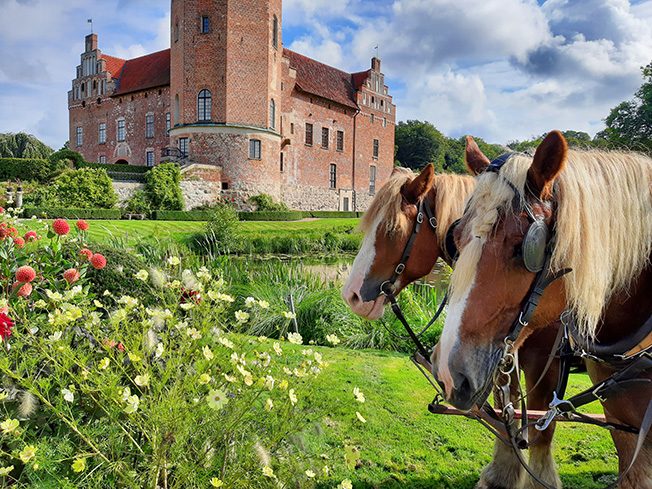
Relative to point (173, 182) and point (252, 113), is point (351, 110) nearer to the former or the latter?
point (252, 113)

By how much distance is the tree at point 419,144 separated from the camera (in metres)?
64.1

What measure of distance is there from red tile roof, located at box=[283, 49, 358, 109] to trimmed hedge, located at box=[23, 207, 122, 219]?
65.3 ft

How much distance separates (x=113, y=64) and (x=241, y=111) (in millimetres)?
19237

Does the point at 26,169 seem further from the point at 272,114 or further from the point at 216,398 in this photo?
the point at 216,398

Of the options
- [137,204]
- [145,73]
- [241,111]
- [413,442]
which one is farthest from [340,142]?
[413,442]

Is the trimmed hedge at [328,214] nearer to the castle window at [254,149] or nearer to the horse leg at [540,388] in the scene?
the castle window at [254,149]

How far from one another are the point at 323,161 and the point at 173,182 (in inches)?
628

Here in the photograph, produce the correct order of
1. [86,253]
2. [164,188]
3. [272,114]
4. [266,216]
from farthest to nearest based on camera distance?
[272,114]
[266,216]
[164,188]
[86,253]

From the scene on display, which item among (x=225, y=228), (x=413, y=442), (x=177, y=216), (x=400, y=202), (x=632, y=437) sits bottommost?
(x=413, y=442)

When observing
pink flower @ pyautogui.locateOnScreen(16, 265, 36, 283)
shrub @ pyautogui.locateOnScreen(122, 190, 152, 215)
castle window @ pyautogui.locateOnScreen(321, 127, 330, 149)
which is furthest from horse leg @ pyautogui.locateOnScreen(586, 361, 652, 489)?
castle window @ pyautogui.locateOnScreen(321, 127, 330, 149)

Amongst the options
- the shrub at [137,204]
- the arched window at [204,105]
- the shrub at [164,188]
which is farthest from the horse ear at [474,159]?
the arched window at [204,105]

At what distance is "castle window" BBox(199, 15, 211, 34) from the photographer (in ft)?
94.2

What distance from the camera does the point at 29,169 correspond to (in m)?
26.2

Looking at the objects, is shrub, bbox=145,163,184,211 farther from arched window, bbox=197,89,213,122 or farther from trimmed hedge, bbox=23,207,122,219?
arched window, bbox=197,89,213,122
